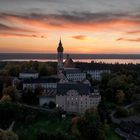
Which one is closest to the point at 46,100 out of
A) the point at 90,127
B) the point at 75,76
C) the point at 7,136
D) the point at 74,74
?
the point at 90,127

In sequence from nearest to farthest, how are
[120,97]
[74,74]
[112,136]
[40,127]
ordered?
[112,136] < [40,127] < [120,97] < [74,74]

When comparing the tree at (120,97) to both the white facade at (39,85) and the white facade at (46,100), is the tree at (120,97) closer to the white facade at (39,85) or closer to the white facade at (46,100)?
the white facade at (46,100)

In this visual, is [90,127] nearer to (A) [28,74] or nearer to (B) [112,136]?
(B) [112,136]

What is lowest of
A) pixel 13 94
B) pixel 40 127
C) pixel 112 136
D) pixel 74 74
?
pixel 112 136

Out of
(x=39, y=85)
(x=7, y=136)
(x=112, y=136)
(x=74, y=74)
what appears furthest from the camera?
(x=74, y=74)

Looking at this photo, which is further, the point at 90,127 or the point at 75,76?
the point at 75,76

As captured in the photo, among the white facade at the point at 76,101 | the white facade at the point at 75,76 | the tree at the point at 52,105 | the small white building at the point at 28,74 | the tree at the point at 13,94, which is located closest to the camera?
the white facade at the point at 76,101

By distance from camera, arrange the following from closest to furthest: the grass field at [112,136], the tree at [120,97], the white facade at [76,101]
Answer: the grass field at [112,136], the white facade at [76,101], the tree at [120,97]

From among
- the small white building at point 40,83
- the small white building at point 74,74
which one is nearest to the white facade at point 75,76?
the small white building at point 74,74

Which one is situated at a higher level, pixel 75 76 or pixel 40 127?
pixel 75 76
